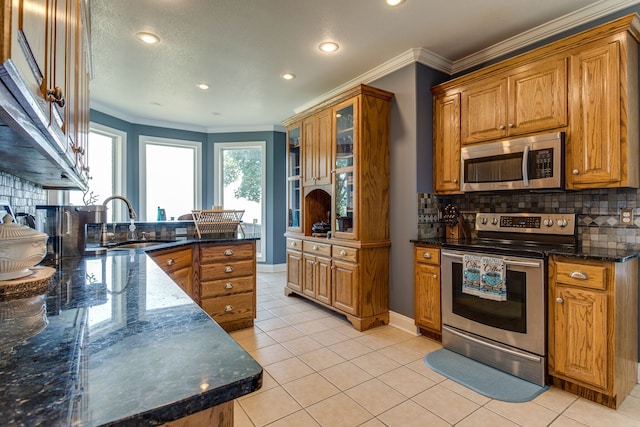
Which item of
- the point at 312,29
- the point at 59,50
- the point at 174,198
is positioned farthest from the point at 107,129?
the point at 59,50

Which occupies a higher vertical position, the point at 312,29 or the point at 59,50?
the point at 312,29

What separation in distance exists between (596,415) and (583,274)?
0.81 m

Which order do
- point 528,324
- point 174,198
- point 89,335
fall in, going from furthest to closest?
point 174,198, point 528,324, point 89,335

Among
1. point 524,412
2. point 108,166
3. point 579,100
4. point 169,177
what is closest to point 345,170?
point 579,100

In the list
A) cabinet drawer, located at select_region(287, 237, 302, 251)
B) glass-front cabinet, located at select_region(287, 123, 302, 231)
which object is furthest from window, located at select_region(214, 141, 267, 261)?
cabinet drawer, located at select_region(287, 237, 302, 251)

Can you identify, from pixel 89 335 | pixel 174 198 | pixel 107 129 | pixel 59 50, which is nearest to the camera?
pixel 89 335

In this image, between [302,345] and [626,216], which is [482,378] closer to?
[302,345]

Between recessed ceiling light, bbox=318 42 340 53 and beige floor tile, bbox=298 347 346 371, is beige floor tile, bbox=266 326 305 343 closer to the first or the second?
beige floor tile, bbox=298 347 346 371

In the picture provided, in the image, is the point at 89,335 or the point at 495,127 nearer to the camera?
the point at 89,335

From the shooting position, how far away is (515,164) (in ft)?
8.61

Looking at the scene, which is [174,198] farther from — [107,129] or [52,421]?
[52,421]

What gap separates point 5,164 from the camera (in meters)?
1.43

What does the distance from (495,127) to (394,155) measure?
941 mm

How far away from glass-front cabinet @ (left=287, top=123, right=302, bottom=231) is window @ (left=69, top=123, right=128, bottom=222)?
8.86ft
